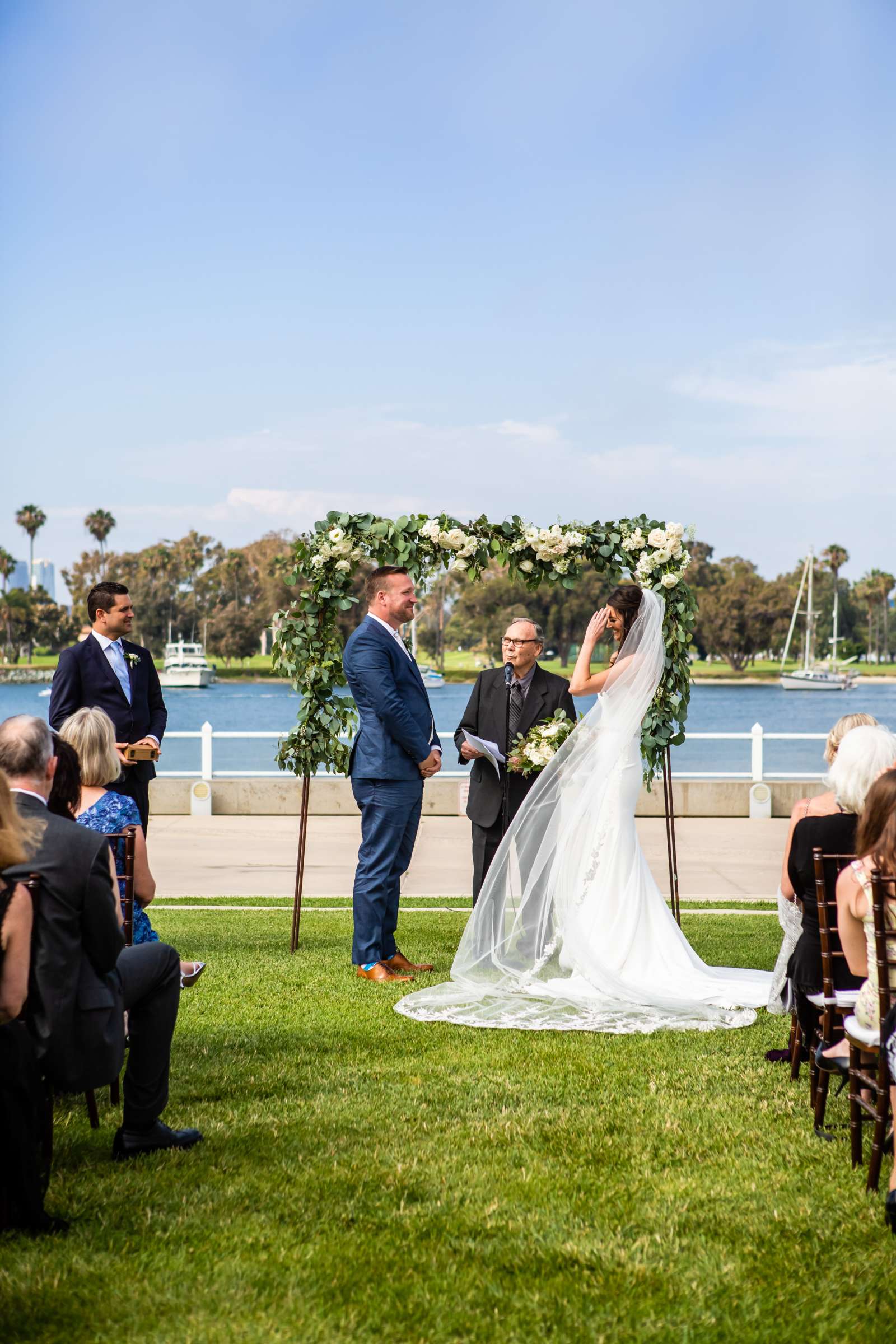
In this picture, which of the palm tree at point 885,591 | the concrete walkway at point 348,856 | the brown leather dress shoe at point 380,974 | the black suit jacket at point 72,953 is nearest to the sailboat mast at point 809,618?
the palm tree at point 885,591

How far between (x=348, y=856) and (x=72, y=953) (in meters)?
8.82

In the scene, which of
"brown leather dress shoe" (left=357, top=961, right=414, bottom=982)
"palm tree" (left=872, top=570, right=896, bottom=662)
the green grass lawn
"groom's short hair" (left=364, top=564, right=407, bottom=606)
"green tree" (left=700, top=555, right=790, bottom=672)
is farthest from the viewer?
"palm tree" (left=872, top=570, right=896, bottom=662)

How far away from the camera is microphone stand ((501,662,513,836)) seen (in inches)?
292

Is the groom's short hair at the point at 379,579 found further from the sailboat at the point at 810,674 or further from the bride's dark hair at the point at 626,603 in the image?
the sailboat at the point at 810,674

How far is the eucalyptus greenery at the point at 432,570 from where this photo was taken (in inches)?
298

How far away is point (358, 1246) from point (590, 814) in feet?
11.7

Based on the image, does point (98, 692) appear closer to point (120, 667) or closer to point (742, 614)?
point (120, 667)

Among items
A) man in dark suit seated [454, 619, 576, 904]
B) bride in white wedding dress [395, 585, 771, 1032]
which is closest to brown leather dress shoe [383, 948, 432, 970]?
bride in white wedding dress [395, 585, 771, 1032]

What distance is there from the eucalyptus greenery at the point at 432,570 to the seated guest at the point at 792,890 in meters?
2.43

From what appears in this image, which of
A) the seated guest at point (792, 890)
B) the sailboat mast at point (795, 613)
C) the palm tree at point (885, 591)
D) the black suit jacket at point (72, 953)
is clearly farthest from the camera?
the palm tree at point (885, 591)

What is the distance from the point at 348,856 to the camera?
12.2 m

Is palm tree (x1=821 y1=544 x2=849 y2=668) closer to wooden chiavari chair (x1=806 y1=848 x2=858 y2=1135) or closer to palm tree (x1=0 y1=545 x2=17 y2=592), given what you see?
palm tree (x1=0 y1=545 x2=17 y2=592)

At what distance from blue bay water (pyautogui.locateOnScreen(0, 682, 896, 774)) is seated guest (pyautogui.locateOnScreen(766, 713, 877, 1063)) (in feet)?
92.2

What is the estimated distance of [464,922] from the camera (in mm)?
8758
